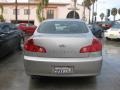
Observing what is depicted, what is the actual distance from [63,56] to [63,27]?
1.23 m

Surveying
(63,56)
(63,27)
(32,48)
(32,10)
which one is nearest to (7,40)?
(63,27)

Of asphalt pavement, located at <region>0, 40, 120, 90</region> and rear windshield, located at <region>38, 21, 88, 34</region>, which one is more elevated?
rear windshield, located at <region>38, 21, 88, 34</region>

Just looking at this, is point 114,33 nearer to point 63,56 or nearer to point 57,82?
point 57,82

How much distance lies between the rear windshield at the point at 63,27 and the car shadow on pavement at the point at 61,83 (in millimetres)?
1200

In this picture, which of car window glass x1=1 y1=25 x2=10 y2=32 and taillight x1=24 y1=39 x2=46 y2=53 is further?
car window glass x1=1 y1=25 x2=10 y2=32

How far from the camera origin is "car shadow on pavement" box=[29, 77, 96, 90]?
7879 millimetres

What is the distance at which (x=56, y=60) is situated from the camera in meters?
7.58

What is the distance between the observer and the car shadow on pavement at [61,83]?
25.8ft

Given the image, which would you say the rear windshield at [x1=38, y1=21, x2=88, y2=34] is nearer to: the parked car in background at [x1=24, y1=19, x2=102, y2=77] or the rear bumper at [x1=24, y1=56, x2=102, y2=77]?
A: the parked car in background at [x1=24, y1=19, x2=102, y2=77]

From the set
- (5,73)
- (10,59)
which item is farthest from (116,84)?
(10,59)

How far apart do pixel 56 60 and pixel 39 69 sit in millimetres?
421

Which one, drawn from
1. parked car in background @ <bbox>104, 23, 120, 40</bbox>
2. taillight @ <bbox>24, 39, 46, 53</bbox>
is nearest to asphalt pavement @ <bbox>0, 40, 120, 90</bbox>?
taillight @ <bbox>24, 39, 46, 53</bbox>

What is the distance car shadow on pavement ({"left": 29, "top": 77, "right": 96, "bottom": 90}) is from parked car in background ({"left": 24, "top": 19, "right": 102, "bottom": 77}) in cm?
37

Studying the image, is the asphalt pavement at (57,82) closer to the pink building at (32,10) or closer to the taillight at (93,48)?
the taillight at (93,48)
